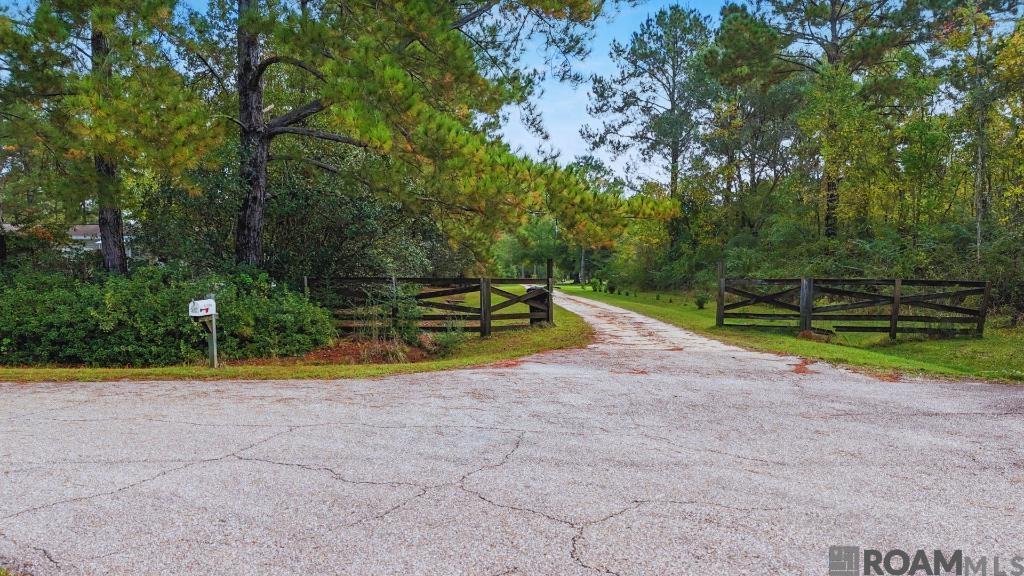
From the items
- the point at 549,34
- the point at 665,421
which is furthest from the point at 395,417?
the point at 549,34

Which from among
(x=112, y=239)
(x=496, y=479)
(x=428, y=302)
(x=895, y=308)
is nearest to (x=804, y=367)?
(x=895, y=308)

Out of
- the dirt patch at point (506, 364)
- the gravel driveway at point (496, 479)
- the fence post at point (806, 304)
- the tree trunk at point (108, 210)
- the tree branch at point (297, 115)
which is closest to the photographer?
the gravel driveway at point (496, 479)

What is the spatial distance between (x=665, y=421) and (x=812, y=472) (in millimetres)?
1360

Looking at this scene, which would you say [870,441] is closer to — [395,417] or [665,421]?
[665,421]

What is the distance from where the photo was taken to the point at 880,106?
21297mm

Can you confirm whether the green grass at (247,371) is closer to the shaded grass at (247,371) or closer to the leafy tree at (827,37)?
the shaded grass at (247,371)

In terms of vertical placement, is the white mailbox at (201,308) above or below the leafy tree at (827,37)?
below

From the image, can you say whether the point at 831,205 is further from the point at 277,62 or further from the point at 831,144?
the point at 277,62

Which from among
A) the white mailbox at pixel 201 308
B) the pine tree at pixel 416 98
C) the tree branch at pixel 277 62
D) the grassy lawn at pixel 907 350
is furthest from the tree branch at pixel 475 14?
the grassy lawn at pixel 907 350

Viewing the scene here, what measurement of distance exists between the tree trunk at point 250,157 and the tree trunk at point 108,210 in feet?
8.10

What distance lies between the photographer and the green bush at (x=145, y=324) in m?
8.16

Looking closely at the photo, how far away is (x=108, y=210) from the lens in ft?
37.3

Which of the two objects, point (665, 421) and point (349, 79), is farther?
point (349, 79)

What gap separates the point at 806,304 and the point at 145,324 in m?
12.3
